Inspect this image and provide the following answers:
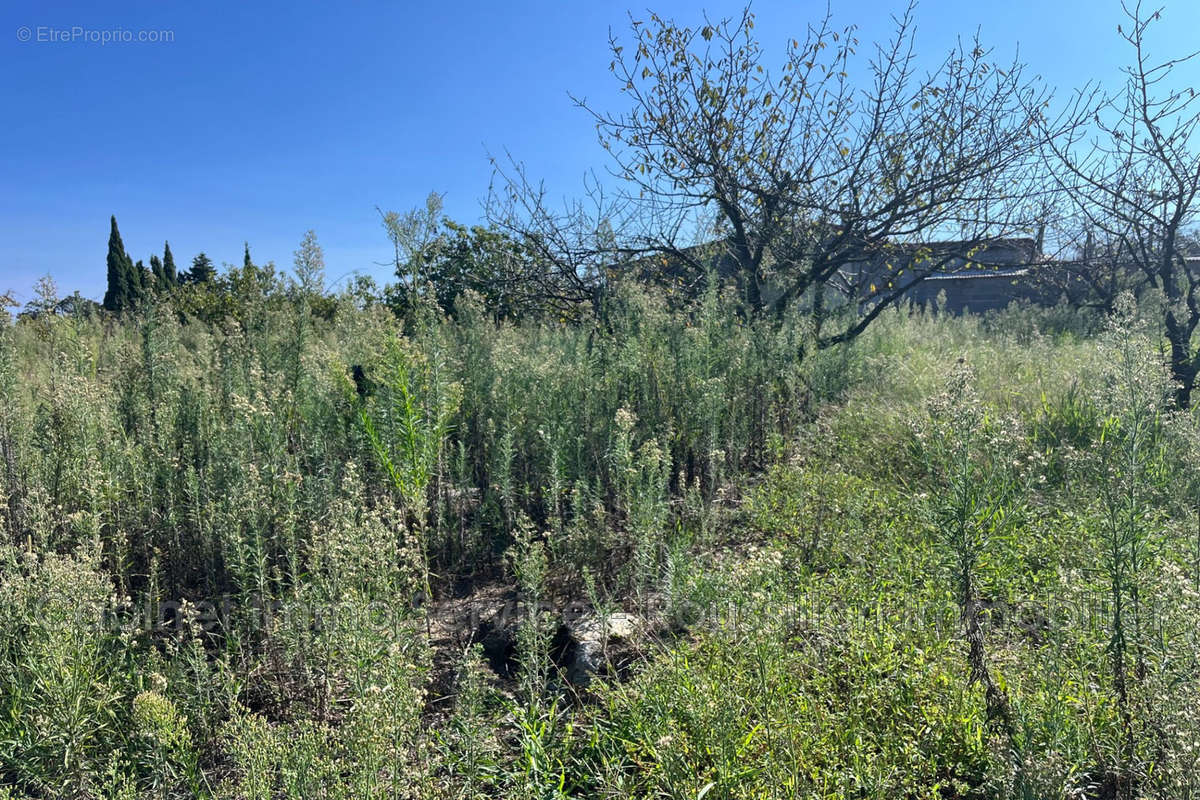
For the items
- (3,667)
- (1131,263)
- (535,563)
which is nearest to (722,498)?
(535,563)

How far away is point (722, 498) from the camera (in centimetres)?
421

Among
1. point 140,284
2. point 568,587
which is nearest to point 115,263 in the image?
point 140,284

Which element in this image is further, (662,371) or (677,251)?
(677,251)

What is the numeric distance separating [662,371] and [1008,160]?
199 inches

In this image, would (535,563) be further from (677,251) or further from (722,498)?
(677,251)

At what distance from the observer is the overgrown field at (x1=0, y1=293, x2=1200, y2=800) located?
2.02 m

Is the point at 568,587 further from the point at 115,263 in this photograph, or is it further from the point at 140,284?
the point at 115,263

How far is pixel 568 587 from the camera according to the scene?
11.3 feet

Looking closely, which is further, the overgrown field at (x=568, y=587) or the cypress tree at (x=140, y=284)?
the cypress tree at (x=140, y=284)

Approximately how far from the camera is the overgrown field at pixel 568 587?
2.02 meters

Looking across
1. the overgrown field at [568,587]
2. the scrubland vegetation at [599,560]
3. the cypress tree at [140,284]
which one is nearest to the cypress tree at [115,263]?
the cypress tree at [140,284]

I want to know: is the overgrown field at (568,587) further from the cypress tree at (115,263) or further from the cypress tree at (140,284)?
the cypress tree at (115,263)

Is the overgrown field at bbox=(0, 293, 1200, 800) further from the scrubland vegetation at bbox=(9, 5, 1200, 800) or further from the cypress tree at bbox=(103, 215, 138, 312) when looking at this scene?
the cypress tree at bbox=(103, 215, 138, 312)

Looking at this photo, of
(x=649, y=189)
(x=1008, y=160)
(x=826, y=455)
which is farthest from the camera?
(x=649, y=189)
